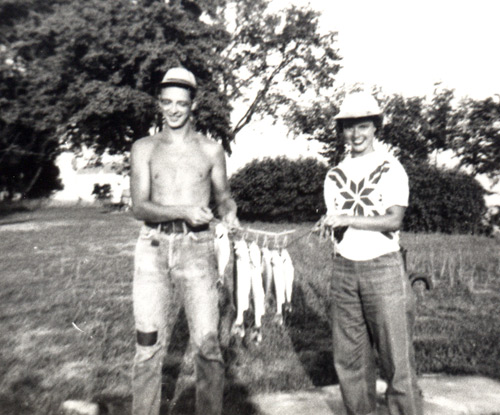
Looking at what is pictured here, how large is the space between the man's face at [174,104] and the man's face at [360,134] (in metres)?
1.10

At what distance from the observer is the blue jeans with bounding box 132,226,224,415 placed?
13.3ft

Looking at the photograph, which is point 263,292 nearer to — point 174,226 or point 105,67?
point 174,226

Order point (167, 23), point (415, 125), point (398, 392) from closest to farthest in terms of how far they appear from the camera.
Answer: point (398, 392)
point (415, 125)
point (167, 23)

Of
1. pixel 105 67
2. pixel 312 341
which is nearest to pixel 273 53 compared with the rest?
pixel 105 67

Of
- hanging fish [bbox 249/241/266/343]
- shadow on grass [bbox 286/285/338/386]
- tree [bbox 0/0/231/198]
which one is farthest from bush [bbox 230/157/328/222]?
hanging fish [bbox 249/241/266/343]

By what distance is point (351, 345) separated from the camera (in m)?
4.18

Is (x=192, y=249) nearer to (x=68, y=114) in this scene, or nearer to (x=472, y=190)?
(x=472, y=190)

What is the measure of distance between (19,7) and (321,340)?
1443 inches

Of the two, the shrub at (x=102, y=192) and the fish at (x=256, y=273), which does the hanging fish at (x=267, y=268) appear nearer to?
the fish at (x=256, y=273)

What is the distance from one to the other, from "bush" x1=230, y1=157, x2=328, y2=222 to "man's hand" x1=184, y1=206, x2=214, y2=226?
69.5 ft

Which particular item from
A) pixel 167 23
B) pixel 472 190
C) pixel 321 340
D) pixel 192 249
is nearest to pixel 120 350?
pixel 321 340

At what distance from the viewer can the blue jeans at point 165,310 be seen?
13.3 feet

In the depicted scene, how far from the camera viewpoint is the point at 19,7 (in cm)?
3791

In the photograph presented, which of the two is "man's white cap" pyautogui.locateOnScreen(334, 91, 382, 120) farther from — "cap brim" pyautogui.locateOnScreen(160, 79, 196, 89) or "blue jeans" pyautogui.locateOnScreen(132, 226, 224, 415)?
"blue jeans" pyautogui.locateOnScreen(132, 226, 224, 415)
